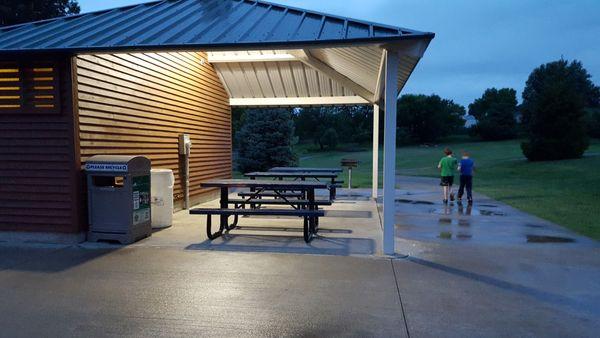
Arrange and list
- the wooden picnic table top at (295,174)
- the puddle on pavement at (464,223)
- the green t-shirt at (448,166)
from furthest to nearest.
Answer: the green t-shirt at (448,166) → the wooden picnic table top at (295,174) → the puddle on pavement at (464,223)

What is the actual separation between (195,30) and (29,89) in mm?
2746

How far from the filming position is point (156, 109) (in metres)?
9.41

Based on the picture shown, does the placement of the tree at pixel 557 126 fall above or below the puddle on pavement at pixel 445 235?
above

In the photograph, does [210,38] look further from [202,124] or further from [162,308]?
[202,124]

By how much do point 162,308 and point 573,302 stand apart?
13.8 ft

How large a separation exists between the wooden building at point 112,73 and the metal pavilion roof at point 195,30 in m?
0.02

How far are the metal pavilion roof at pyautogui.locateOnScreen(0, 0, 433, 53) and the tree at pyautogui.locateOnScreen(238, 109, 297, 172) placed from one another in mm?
18409

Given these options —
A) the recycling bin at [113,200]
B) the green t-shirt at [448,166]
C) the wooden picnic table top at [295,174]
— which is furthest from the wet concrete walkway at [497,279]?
the recycling bin at [113,200]

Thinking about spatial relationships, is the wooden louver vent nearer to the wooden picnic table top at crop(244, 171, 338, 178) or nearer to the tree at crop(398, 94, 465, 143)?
the wooden picnic table top at crop(244, 171, 338, 178)

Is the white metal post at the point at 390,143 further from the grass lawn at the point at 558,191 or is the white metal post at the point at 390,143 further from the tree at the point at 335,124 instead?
the tree at the point at 335,124

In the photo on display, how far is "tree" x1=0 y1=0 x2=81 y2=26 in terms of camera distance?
26047 mm

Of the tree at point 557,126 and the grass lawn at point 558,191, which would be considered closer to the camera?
the grass lawn at point 558,191

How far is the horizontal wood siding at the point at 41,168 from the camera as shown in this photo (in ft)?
22.3

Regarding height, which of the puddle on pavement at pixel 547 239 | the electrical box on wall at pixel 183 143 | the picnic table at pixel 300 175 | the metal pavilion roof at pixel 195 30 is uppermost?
the metal pavilion roof at pixel 195 30
